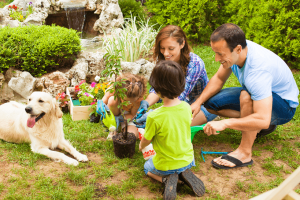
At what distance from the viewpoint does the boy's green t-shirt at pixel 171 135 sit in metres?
2.22

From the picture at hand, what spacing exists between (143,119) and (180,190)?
914mm

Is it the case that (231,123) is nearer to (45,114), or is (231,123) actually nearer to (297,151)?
(297,151)

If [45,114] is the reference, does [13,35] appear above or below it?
above

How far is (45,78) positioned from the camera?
4348 mm

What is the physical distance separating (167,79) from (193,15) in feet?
18.7

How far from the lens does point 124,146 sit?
295cm

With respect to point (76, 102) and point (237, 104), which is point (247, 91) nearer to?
point (237, 104)

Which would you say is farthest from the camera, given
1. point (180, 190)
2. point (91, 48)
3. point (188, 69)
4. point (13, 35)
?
point (91, 48)

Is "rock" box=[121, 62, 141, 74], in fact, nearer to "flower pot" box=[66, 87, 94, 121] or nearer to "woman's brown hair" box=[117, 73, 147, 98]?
"flower pot" box=[66, 87, 94, 121]

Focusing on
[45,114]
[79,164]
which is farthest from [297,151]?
[45,114]

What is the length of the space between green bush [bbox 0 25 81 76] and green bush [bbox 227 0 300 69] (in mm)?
4288

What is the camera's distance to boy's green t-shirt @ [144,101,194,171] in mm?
2221

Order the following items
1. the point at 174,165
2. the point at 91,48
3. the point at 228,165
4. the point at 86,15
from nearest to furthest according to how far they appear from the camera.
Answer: the point at 174,165, the point at 228,165, the point at 91,48, the point at 86,15

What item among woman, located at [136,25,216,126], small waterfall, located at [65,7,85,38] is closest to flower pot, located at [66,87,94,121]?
woman, located at [136,25,216,126]
